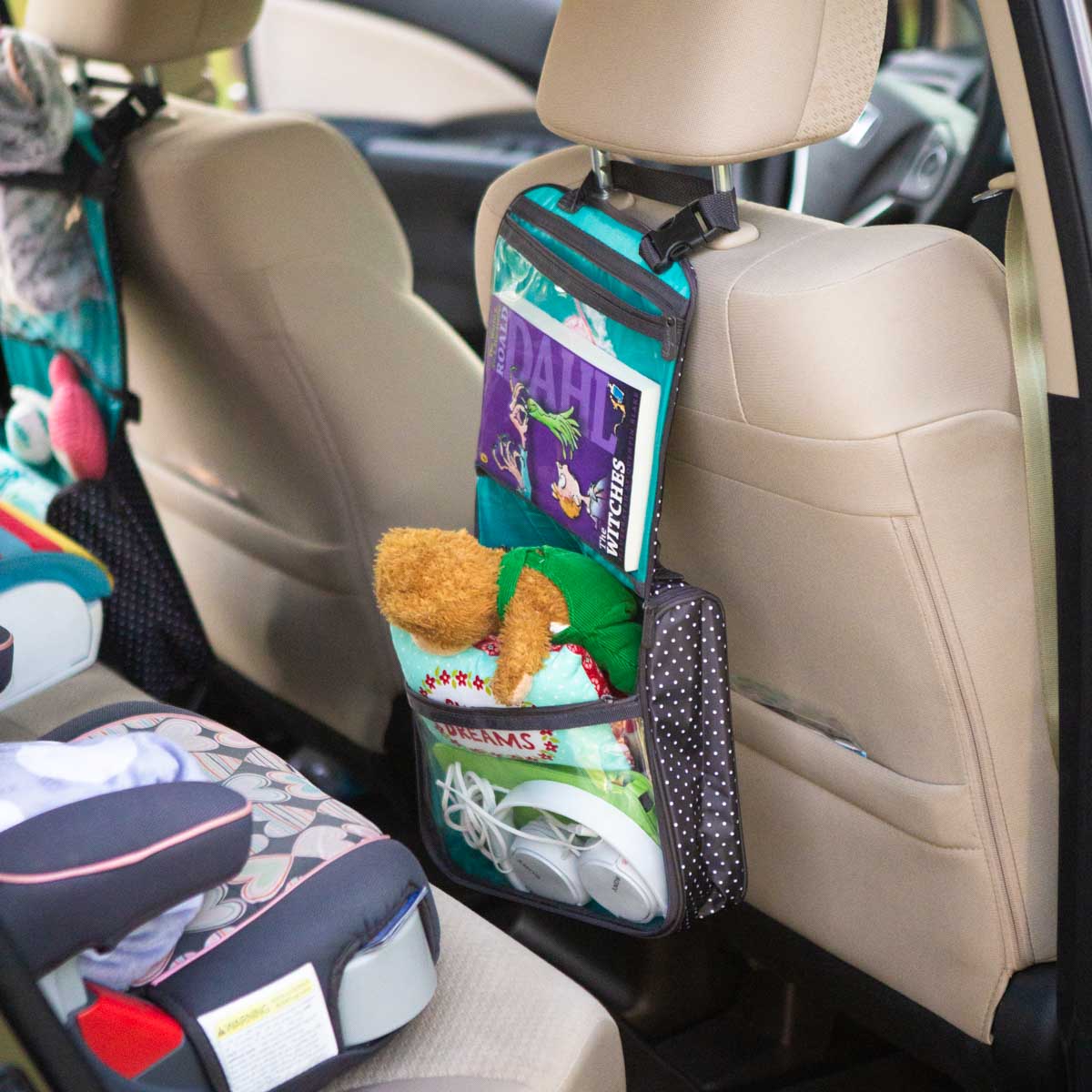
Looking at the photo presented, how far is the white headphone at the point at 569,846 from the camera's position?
1140 mm

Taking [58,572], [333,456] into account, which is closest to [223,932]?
[58,572]

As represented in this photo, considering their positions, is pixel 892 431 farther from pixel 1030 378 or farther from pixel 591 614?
pixel 591 614

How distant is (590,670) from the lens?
44.6 inches

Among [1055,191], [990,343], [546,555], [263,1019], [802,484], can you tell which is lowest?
[263,1019]

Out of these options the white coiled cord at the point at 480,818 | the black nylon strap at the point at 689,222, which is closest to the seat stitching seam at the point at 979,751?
the black nylon strap at the point at 689,222

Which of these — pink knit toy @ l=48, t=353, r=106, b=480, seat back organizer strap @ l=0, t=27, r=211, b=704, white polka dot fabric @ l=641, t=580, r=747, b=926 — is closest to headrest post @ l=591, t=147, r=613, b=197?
white polka dot fabric @ l=641, t=580, r=747, b=926

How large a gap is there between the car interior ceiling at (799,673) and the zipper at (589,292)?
0.07m

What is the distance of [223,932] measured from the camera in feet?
3.05

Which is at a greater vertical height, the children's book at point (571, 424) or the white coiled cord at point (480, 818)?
the children's book at point (571, 424)

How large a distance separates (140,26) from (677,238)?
2.74 ft

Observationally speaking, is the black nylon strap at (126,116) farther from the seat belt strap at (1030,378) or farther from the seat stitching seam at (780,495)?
the seat belt strap at (1030,378)

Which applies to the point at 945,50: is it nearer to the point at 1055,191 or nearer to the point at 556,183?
the point at 556,183

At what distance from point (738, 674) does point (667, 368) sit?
340 mm

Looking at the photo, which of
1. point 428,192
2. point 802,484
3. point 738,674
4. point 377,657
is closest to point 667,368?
point 802,484
